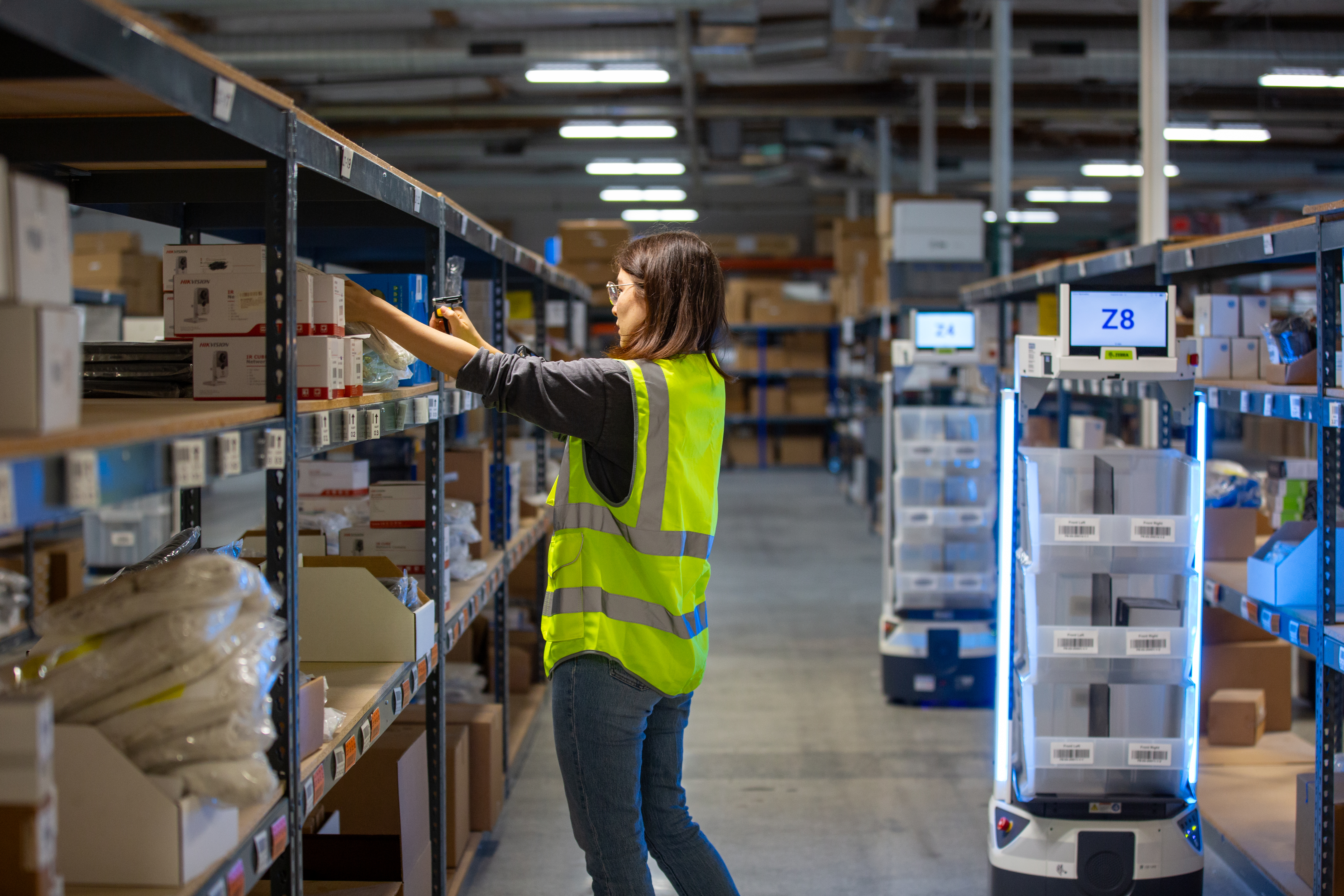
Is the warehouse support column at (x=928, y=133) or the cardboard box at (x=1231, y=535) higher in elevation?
the warehouse support column at (x=928, y=133)

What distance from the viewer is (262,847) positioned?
1.63 metres

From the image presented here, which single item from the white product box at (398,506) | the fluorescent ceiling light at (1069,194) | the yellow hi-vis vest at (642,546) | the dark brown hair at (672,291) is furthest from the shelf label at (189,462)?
the fluorescent ceiling light at (1069,194)

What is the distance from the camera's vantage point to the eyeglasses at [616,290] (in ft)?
7.27

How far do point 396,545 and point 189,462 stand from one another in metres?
1.68

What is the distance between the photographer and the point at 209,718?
57.2 inches

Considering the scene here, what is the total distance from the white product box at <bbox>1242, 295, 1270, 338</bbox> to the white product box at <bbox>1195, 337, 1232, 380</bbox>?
0.31ft

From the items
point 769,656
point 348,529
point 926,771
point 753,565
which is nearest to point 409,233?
point 348,529

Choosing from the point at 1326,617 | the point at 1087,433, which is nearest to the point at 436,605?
the point at 1326,617

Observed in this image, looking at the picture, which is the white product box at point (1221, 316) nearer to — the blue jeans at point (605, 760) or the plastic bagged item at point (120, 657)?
the blue jeans at point (605, 760)

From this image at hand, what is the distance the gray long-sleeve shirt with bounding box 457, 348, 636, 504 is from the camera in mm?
2018

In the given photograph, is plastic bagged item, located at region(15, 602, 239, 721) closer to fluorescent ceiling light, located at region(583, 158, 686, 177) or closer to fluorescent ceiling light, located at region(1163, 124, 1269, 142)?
fluorescent ceiling light, located at region(1163, 124, 1269, 142)

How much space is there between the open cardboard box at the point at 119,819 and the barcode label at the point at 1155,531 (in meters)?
2.40

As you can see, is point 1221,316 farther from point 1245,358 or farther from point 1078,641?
point 1078,641

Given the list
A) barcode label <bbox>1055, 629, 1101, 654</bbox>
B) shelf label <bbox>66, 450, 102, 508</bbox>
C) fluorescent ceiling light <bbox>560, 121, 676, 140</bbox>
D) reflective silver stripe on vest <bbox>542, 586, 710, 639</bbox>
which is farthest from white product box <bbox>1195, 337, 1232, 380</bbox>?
fluorescent ceiling light <bbox>560, 121, 676, 140</bbox>
